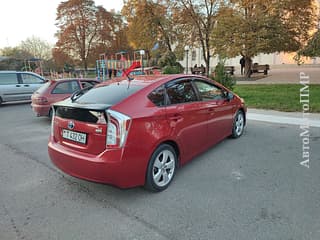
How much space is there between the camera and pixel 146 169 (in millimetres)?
2877

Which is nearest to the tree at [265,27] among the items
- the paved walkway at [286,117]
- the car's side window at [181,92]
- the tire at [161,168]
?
the paved walkway at [286,117]

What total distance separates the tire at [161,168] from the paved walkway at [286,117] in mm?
4523

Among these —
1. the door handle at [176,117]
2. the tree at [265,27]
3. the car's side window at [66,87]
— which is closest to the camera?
the door handle at [176,117]

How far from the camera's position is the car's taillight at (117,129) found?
2613 millimetres

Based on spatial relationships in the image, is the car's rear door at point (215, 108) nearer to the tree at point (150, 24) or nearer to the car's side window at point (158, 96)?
the car's side window at point (158, 96)

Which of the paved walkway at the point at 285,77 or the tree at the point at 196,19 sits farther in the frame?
the tree at the point at 196,19

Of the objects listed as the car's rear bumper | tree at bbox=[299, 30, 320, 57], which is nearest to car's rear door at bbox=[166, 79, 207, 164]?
the car's rear bumper

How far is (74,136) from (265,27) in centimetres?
1644

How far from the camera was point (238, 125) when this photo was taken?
527 cm

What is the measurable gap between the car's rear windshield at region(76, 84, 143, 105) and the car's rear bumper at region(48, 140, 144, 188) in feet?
2.17

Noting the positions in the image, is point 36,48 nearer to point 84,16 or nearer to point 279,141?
point 84,16

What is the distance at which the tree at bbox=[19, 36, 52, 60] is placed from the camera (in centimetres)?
4250

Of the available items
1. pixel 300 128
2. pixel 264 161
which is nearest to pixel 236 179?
pixel 264 161

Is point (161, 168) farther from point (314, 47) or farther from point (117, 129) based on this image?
point (314, 47)
